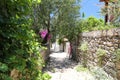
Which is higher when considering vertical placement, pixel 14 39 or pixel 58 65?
pixel 14 39

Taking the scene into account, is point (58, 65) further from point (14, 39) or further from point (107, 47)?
point (14, 39)

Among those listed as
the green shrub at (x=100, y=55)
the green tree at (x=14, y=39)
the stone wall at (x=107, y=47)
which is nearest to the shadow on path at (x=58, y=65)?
the stone wall at (x=107, y=47)

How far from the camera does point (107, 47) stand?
7535mm

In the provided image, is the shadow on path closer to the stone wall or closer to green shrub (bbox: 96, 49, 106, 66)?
the stone wall

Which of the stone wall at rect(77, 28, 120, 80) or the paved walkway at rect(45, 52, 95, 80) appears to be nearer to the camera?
the stone wall at rect(77, 28, 120, 80)

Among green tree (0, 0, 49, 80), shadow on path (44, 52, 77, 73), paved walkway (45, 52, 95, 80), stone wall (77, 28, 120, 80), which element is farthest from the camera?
shadow on path (44, 52, 77, 73)

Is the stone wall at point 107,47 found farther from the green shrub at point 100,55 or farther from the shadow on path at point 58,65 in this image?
the shadow on path at point 58,65

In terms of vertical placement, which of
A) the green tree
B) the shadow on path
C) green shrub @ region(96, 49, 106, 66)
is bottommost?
the shadow on path

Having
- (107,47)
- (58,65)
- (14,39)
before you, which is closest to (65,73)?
(58,65)

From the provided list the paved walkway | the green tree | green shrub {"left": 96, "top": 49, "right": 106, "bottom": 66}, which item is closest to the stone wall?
Result: green shrub {"left": 96, "top": 49, "right": 106, "bottom": 66}

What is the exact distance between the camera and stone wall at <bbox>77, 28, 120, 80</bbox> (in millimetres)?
6602

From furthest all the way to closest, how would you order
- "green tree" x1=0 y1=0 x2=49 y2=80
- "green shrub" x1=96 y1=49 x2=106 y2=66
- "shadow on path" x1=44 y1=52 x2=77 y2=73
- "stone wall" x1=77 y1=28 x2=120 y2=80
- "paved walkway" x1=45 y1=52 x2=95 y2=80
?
"shadow on path" x1=44 y1=52 x2=77 y2=73
"paved walkway" x1=45 y1=52 x2=95 y2=80
"green shrub" x1=96 y1=49 x2=106 y2=66
"stone wall" x1=77 y1=28 x2=120 y2=80
"green tree" x1=0 y1=0 x2=49 y2=80

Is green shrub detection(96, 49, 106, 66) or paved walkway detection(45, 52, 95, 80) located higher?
green shrub detection(96, 49, 106, 66)

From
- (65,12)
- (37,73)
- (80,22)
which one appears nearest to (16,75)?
(37,73)
